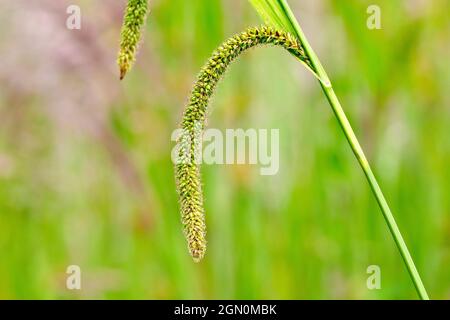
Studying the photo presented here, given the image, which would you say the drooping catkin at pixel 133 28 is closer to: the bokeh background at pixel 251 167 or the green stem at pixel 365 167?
the green stem at pixel 365 167

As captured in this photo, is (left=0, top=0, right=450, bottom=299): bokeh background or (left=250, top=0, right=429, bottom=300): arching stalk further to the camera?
(left=0, top=0, right=450, bottom=299): bokeh background

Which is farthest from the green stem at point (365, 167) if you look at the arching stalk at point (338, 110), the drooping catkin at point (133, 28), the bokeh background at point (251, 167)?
the bokeh background at point (251, 167)

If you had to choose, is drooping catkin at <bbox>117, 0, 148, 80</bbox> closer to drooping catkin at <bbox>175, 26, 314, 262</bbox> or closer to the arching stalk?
drooping catkin at <bbox>175, 26, 314, 262</bbox>

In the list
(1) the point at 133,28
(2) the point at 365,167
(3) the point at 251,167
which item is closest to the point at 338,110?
(2) the point at 365,167

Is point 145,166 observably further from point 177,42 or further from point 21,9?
point 21,9

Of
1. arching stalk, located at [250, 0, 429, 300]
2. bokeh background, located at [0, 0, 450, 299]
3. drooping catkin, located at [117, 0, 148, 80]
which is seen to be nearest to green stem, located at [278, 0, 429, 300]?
arching stalk, located at [250, 0, 429, 300]
